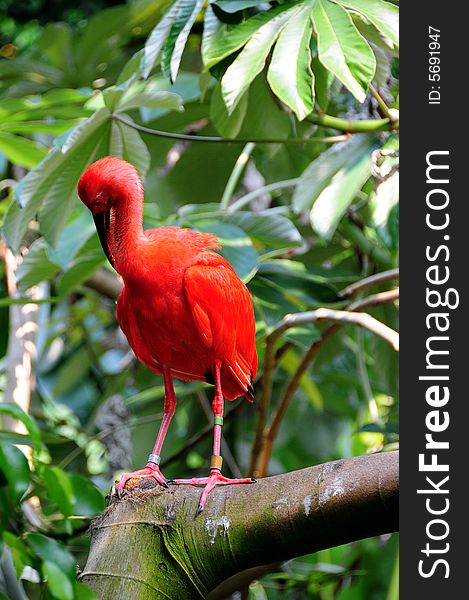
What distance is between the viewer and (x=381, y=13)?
1.51 metres

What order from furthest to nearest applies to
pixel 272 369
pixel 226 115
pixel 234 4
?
pixel 272 369, pixel 226 115, pixel 234 4

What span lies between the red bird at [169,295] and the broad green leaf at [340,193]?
429 millimetres

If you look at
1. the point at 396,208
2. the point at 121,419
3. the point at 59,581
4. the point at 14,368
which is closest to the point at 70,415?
the point at 121,419

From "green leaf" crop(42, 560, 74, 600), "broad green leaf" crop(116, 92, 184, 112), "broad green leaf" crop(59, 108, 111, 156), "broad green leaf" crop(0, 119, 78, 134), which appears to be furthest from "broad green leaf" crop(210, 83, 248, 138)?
"green leaf" crop(42, 560, 74, 600)

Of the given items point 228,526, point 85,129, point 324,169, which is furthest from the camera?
point 324,169

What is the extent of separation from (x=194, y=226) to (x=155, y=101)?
0.37m

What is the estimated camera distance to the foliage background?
5.22 feet

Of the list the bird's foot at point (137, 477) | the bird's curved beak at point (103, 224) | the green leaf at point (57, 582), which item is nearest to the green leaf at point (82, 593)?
the green leaf at point (57, 582)

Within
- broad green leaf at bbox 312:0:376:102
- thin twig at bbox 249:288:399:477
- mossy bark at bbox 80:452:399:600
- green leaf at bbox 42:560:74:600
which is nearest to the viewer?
mossy bark at bbox 80:452:399:600

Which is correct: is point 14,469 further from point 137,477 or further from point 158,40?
point 158,40

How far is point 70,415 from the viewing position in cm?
369

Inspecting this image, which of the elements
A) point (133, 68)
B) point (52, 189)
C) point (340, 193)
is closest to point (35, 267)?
point (52, 189)

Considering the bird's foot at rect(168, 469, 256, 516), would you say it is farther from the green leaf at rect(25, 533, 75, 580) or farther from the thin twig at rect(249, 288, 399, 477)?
the thin twig at rect(249, 288, 399, 477)

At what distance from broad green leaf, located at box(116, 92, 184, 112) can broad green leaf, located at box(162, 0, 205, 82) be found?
0.23ft
